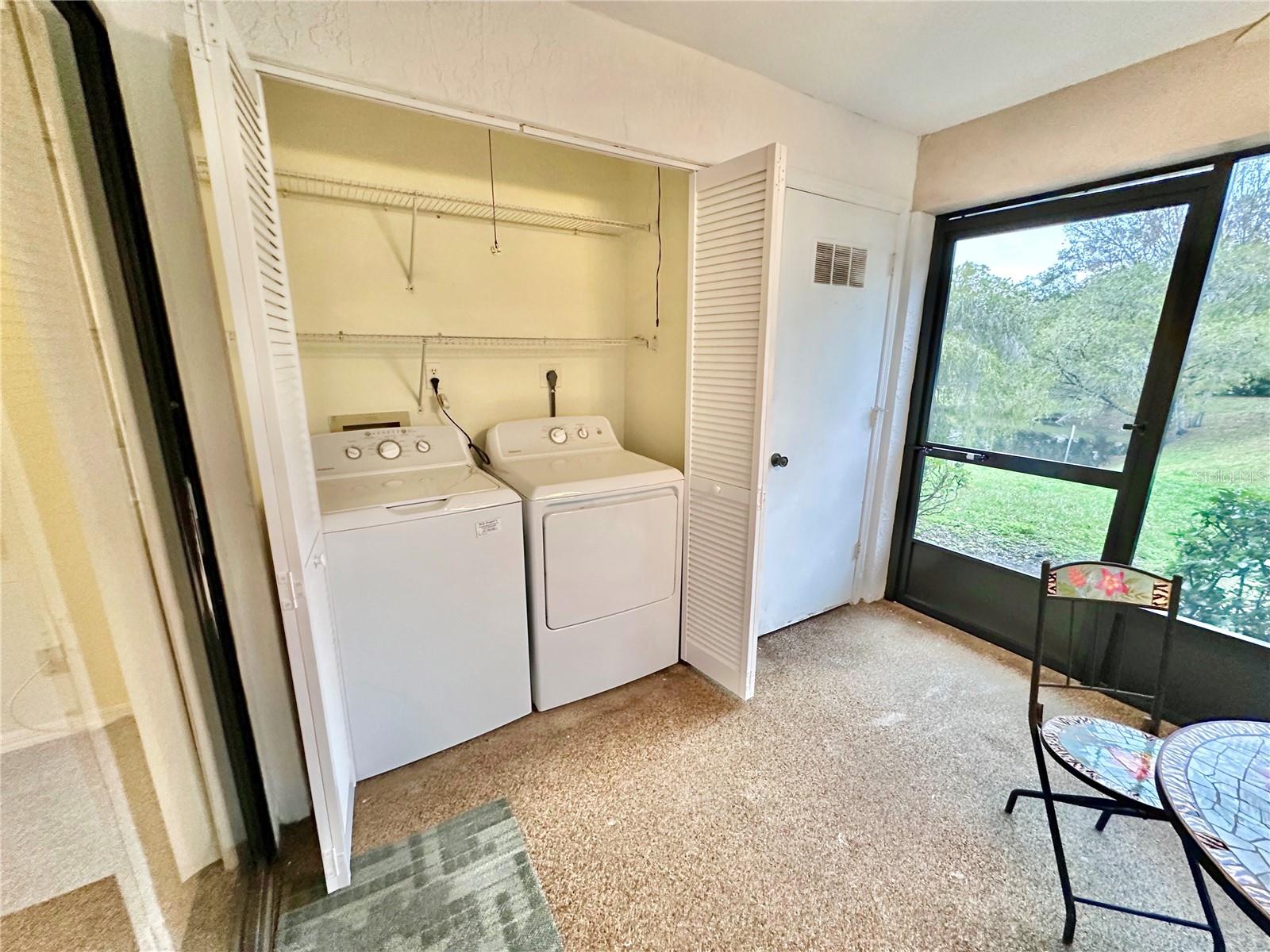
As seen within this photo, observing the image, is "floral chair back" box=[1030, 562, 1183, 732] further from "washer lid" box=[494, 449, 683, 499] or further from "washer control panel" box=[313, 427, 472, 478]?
"washer control panel" box=[313, 427, 472, 478]

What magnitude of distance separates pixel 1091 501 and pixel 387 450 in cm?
305

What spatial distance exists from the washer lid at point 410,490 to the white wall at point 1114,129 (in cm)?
255

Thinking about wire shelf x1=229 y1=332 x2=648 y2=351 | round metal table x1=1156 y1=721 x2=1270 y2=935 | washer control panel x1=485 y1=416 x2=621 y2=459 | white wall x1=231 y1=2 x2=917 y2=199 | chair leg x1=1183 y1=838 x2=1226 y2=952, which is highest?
white wall x1=231 y1=2 x2=917 y2=199

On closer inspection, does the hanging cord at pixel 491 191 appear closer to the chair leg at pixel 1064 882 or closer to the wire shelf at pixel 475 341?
the wire shelf at pixel 475 341

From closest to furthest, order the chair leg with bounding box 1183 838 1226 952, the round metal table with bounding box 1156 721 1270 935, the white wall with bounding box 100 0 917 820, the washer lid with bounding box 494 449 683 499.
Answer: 1. the round metal table with bounding box 1156 721 1270 935
2. the chair leg with bounding box 1183 838 1226 952
3. the white wall with bounding box 100 0 917 820
4. the washer lid with bounding box 494 449 683 499

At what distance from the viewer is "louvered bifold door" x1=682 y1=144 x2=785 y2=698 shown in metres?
1.75

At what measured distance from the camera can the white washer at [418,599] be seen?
1584 mm

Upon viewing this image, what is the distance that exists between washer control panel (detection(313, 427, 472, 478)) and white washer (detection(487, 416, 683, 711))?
20 cm

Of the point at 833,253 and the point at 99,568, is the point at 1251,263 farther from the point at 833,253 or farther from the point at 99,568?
the point at 99,568

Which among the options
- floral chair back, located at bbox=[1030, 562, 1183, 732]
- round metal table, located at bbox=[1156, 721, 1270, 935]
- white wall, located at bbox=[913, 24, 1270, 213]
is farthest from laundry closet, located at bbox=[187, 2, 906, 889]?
round metal table, located at bbox=[1156, 721, 1270, 935]

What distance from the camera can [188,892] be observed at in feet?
Result: 3.45

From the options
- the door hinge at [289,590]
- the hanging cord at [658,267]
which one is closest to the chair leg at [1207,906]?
the door hinge at [289,590]

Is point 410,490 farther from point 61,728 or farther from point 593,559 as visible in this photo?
point 61,728

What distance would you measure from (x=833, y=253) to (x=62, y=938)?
2925mm
